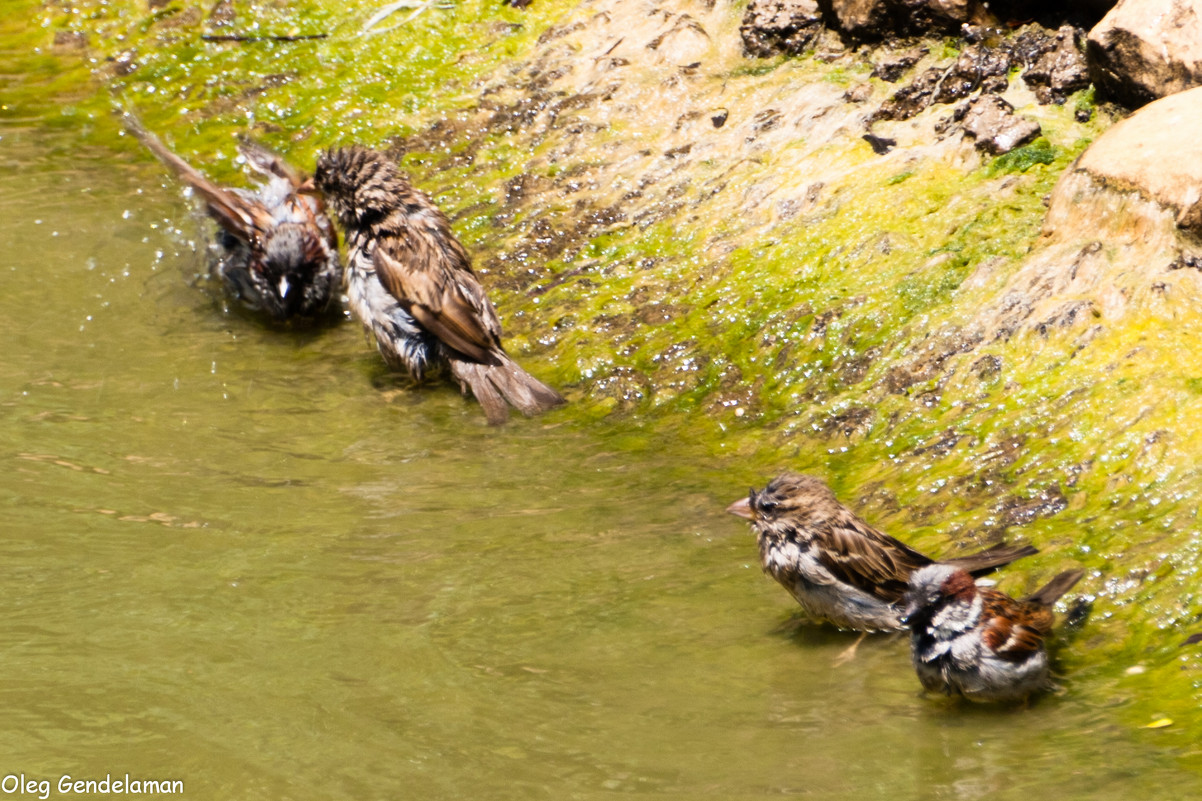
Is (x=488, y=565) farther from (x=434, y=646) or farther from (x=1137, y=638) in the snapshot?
(x=1137, y=638)

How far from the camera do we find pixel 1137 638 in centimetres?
408

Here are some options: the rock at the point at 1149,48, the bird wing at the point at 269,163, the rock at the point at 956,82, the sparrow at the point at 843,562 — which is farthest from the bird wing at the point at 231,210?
the rock at the point at 1149,48

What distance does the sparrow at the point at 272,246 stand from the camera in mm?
7398

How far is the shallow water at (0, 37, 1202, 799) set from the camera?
3.45 m

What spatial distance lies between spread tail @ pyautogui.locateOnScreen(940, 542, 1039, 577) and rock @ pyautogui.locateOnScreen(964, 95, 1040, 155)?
9.24 feet

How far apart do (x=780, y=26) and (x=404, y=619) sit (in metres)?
5.02

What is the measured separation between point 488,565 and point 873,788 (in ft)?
6.12

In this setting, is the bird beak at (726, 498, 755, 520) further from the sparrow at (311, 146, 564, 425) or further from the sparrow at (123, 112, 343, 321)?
the sparrow at (123, 112, 343, 321)

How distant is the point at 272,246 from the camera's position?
24.4 feet

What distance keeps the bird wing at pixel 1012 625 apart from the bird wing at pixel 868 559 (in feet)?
1.39

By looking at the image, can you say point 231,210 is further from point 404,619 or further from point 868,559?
point 868,559

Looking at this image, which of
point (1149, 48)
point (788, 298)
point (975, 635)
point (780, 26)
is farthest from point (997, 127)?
point (975, 635)

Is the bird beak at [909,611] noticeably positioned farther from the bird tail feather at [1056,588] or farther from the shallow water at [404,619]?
the bird tail feather at [1056,588]

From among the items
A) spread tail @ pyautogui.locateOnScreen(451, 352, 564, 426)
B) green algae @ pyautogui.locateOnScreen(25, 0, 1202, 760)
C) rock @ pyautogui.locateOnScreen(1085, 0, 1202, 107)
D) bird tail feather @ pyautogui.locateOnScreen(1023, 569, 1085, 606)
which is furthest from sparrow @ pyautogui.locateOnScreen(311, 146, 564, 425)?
rock @ pyautogui.locateOnScreen(1085, 0, 1202, 107)
